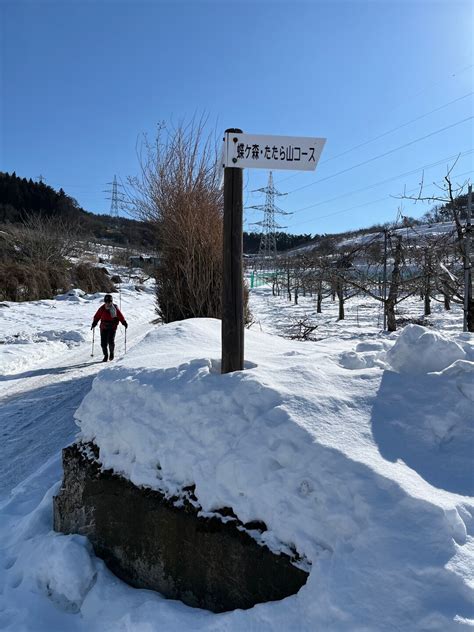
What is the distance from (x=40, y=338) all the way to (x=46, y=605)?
9547 mm

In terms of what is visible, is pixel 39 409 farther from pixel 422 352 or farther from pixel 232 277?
pixel 422 352

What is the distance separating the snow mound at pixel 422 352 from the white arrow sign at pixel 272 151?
1.38 metres

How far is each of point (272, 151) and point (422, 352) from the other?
173 centimetres

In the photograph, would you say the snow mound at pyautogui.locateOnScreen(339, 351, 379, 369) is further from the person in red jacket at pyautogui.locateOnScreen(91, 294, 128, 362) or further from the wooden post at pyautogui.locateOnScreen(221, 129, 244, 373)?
the person in red jacket at pyautogui.locateOnScreen(91, 294, 128, 362)

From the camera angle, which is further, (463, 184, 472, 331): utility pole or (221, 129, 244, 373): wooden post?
(463, 184, 472, 331): utility pole

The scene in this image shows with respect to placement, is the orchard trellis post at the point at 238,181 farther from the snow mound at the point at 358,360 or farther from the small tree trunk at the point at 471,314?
the small tree trunk at the point at 471,314

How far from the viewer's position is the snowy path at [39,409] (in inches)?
174

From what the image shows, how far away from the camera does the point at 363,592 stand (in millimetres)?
1643

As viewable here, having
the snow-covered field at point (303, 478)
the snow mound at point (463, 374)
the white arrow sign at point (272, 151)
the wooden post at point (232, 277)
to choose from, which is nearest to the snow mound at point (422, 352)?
the snow-covered field at point (303, 478)

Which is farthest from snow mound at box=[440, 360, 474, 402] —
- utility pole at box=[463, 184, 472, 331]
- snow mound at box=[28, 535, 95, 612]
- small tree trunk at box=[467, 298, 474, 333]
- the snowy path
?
small tree trunk at box=[467, 298, 474, 333]

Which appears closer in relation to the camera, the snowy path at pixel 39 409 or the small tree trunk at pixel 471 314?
the snowy path at pixel 39 409

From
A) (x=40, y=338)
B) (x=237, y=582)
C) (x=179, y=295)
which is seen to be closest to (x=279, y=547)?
(x=237, y=582)

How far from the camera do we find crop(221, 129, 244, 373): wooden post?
3.03 meters

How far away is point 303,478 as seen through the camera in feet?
6.58
